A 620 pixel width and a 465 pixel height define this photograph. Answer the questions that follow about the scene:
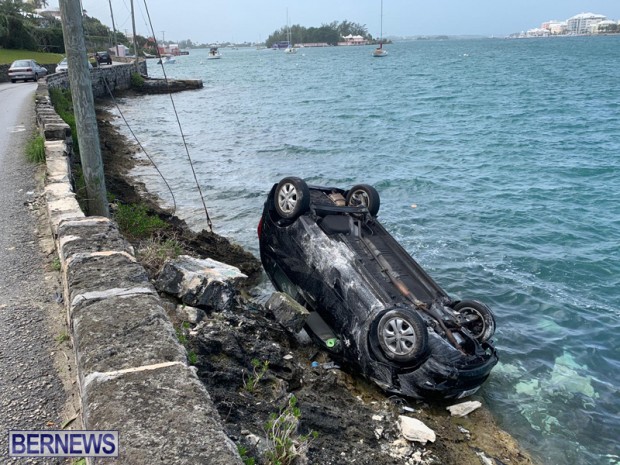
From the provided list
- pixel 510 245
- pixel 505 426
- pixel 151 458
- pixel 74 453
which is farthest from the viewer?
pixel 510 245

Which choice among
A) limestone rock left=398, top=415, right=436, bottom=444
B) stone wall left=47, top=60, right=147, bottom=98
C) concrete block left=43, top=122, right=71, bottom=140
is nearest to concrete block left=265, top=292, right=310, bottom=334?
limestone rock left=398, top=415, right=436, bottom=444

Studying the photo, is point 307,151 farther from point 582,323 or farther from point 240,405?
point 240,405

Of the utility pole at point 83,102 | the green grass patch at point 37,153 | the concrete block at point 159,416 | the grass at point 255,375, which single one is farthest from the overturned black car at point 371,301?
the green grass patch at point 37,153

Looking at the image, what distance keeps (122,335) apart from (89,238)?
189cm

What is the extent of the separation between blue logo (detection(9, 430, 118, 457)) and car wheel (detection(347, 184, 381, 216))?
634 cm

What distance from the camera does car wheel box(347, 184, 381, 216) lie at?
29.1 ft

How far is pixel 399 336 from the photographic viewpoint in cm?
618

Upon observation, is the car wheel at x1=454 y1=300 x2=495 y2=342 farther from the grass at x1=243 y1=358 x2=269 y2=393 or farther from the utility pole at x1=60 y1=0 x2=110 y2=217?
the utility pole at x1=60 y1=0 x2=110 y2=217

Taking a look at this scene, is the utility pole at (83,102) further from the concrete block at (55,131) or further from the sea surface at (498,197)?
the sea surface at (498,197)

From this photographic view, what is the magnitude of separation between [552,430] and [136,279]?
5.31m

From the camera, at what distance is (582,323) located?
29.6 feet

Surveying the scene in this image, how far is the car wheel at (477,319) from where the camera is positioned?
22.6ft

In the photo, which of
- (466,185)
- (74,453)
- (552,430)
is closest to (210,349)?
(74,453)

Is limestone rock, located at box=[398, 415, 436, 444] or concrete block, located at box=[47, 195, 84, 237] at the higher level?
concrete block, located at box=[47, 195, 84, 237]
